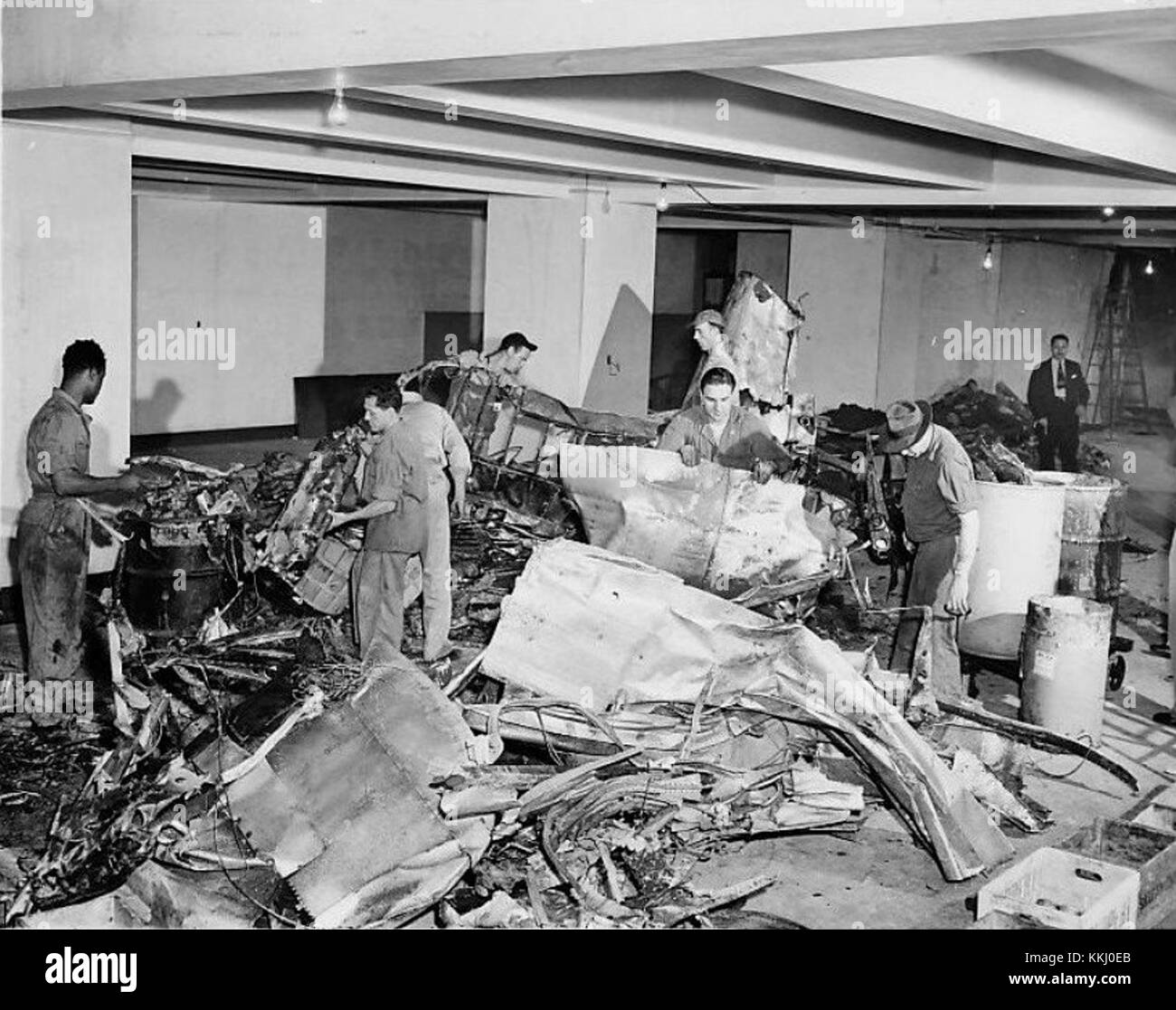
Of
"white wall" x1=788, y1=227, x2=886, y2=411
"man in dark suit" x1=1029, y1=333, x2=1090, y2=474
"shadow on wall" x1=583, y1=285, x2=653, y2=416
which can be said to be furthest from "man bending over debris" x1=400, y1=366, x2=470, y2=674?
"white wall" x1=788, y1=227, x2=886, y2=411

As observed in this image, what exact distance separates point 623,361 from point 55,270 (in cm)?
793

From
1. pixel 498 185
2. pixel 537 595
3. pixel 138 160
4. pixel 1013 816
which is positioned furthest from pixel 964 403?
pixel 537 595

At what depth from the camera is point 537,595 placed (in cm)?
671

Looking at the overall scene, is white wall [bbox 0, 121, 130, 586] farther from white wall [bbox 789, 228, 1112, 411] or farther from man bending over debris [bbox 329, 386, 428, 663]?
white wall [bbox 789, 228, 1112, 411]

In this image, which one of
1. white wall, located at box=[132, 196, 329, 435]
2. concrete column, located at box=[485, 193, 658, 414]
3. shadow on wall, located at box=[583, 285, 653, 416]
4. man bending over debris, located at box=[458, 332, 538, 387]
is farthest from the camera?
white wall, located at box=[132, 196, 329, 435]

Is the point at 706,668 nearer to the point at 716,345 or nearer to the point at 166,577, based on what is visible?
the point at 166,577

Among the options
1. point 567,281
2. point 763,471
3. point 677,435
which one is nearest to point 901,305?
point 567,281

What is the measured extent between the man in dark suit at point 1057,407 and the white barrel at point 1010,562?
8.00 meters

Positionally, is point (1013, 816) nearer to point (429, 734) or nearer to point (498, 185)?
point (429, 734)

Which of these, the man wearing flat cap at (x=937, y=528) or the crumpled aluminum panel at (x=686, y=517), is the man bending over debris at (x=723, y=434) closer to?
the man wearing flat cap at (x=937, y=528)

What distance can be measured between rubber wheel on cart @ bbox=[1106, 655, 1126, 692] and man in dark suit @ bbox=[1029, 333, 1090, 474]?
26.7ft

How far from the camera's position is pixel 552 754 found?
20.4ft

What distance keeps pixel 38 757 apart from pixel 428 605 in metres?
2.45

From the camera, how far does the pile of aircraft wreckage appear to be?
211 inches
